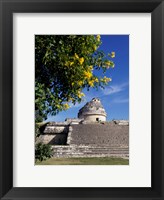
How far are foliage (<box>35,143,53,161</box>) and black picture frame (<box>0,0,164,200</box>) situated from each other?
0.74 feet

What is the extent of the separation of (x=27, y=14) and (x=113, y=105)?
1.09 meters

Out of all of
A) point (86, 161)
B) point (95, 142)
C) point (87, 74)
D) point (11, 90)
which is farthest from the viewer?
point (87, 74)

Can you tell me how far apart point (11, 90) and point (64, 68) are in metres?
0.60

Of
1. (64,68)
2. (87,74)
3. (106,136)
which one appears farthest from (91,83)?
(106,136)

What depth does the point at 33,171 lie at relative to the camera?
3.46m

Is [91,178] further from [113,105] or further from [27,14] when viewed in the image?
[27,14]

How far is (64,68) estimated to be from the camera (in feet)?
12.4

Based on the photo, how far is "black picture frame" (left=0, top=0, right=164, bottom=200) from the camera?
3395mm

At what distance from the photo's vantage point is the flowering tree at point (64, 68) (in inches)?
143

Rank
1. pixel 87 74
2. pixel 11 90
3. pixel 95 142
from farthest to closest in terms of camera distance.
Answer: pixel 87 74
pixel 95 142
pixel 11 90

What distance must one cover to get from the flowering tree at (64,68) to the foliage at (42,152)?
0.24 meters

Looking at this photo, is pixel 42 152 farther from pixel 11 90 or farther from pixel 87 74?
pixel 87 74

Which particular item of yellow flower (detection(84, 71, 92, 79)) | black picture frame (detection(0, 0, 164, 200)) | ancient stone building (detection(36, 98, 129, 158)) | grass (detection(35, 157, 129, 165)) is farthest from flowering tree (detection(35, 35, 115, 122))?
grass (detection(35, 157, 129, 165))

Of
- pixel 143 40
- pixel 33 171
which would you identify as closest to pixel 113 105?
pixel 143 40
